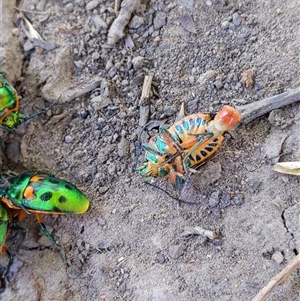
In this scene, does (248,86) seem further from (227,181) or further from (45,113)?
(45,113)

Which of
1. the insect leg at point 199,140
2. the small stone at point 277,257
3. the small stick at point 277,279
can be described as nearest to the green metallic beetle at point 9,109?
the insect leg at point 199,140

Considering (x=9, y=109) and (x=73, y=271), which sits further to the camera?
(x=9, y=109)

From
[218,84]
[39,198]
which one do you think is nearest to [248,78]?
[218,84]

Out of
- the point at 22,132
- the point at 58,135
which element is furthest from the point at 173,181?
the point at 22,132

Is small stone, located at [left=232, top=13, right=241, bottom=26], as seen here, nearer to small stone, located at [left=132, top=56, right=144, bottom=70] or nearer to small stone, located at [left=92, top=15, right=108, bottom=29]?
small stone, located at [left=132, top=56, right=144, bottom=70]

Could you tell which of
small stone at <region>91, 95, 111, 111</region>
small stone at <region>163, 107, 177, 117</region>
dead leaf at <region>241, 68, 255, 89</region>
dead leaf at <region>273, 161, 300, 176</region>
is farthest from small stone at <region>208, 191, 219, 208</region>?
small stone at <region>91, 95, 111, 111</region>

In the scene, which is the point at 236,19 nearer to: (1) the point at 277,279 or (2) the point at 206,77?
(2) the point at 206,77

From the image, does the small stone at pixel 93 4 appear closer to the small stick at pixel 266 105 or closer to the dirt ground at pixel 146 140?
the dirt ground at pixel 146 140
